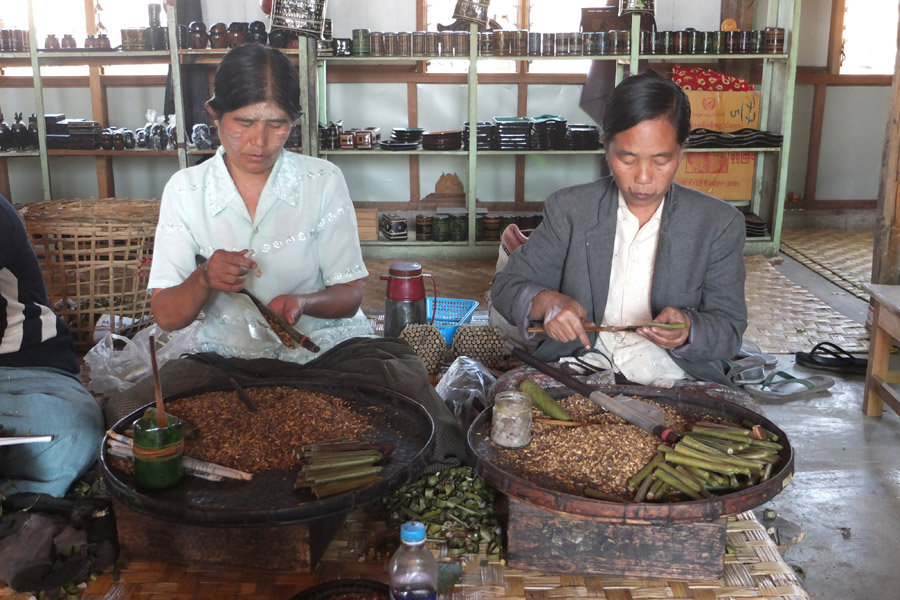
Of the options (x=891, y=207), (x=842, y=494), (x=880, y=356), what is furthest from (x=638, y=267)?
(x=891, y=207)

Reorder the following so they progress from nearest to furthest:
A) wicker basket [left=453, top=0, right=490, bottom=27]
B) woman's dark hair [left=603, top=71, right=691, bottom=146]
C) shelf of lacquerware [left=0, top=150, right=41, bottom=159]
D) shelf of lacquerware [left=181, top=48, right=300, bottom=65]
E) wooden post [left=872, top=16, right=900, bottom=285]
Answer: woman's dark hair [left=603, top=71, right=691, bottom=146]
wooden post [left=872, top=16, right=900, bottom=285]
wicker basket [left=453, top=0, right=490, bottom=27]
shelf of lacquerware [left=181, top=48, right=300, bottom=65]
shelf of lacquerware [left=0, top=150, right=41, bottom=159]

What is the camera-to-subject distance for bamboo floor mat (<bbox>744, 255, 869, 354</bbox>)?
412 cm

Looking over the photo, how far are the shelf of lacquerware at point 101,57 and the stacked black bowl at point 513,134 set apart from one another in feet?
8.06

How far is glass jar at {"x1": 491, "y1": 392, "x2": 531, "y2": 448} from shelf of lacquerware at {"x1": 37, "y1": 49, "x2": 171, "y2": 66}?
16.3 feet

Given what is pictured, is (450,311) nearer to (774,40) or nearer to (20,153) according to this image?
(774,40)

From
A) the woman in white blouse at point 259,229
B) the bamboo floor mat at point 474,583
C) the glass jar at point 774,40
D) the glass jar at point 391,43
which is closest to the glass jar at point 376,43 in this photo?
the glass jar at point 391,43

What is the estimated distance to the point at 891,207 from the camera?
3914 mm

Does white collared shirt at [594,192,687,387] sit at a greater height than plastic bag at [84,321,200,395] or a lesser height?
greater

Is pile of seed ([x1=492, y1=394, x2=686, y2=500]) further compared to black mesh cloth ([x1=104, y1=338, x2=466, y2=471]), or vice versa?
black mesh cloth ([x1=104, y1=338, x2=466, y2=471])

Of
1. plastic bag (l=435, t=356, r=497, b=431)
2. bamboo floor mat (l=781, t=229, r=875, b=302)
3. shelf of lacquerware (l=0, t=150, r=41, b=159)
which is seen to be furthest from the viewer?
shelf of lacquerware (l=0, t=150, r=41, b=159)

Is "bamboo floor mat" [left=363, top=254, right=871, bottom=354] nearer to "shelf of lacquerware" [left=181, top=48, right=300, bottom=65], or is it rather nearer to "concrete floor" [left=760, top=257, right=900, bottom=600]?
"concrete floor" [left=760, top=257, right=900, bottom=600]

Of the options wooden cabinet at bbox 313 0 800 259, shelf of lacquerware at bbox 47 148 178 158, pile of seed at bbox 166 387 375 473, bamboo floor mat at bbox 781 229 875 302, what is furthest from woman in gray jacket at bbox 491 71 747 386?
shelf of lacquerware at bbox 47 148 178 158

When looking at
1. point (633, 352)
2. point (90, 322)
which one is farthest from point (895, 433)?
point (90, 322)

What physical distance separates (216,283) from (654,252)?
123cm
